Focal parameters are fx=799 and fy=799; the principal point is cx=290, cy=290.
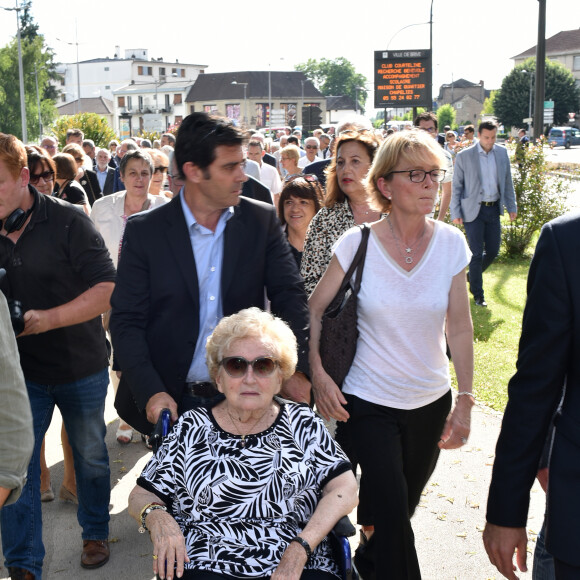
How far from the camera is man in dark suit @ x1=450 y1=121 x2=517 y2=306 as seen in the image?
10.3 metres

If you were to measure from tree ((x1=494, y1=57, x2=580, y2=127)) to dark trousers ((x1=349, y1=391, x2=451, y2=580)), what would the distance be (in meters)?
90.5

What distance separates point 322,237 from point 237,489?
90.4 inches

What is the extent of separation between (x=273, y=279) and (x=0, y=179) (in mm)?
1320

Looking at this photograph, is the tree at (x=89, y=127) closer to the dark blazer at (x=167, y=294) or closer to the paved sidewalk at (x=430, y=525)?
the paved sidewalk at (x=430, y=525)

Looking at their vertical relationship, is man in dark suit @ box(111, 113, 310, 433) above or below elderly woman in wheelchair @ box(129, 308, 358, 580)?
above

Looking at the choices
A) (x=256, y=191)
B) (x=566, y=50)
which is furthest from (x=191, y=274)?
(x=566, y=50)

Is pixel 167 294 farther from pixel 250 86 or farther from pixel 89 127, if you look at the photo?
pixel 250 86

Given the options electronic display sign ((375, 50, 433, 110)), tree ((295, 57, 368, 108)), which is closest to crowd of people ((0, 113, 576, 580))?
electronic display sign ((375, 50, 433, 110))

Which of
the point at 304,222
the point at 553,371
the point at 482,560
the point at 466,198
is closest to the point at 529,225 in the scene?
the point at 466,198

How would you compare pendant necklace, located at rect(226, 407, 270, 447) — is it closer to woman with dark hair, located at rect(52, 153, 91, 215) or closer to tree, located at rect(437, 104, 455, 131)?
woman with dark hair, located at rect(52, 153, 91, 215)

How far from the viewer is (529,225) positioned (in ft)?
44.0

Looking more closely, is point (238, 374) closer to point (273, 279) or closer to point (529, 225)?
point (273, 279)

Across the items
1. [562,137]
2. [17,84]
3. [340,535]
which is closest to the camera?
[340,535]

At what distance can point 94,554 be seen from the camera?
173 inches
